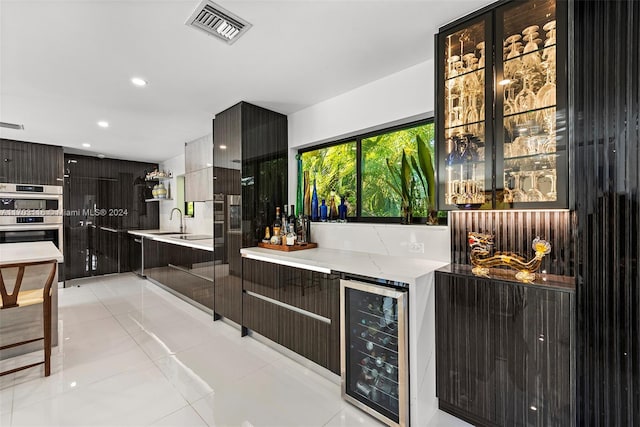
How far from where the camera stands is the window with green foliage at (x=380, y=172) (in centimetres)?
233

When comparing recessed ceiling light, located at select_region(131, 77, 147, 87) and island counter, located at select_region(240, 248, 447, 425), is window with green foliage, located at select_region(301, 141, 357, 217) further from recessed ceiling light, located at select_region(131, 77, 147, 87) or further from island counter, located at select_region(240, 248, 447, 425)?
recessed ceiling light, located at select_region(131, 77, 147, 87)

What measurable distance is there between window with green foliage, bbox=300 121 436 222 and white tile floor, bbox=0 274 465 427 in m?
1.49

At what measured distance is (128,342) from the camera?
9.11 ft

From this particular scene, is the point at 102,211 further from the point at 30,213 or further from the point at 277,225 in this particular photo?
the point at 277,225

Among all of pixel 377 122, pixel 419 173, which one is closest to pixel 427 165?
pixel 419 173

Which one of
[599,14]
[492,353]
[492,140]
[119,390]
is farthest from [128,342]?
[599,14]

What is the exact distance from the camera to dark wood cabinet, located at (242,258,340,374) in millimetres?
2057

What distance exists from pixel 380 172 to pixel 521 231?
1254 millimetres

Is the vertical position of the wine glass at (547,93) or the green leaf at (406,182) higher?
the wine glass at (547,93)

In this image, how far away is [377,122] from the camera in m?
2.44

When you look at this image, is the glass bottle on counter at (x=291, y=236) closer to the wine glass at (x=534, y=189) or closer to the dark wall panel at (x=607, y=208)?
the wine glass at (x=534, y=189)

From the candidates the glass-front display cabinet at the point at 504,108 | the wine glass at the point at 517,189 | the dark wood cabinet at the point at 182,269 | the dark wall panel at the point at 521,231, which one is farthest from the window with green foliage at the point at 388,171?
the dark wood cabinet at the point at 182,269

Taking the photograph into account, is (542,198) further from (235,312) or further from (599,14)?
(235,312)

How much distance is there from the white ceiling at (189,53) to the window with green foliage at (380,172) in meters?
0.53
